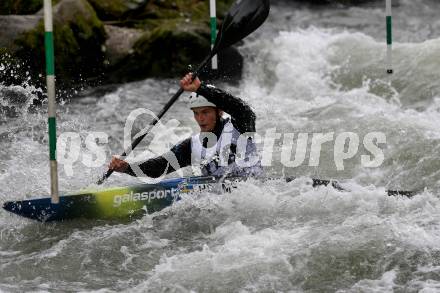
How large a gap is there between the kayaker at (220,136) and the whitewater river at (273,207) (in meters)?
0.23

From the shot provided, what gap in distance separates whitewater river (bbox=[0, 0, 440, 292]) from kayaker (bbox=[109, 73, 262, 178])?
23 cm

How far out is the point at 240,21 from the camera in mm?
6512

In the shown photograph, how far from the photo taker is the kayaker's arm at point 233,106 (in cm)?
566

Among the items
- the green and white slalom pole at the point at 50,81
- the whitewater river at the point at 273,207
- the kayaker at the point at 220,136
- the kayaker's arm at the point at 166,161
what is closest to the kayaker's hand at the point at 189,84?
the kayaker at the point at 220,136

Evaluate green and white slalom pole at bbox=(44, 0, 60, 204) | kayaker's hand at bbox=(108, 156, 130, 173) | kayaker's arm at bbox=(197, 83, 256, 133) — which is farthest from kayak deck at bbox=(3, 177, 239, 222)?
green and white slalom pole at bbox=(44, 0, 60, 204)

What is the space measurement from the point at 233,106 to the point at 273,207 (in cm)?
89

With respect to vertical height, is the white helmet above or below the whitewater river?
above

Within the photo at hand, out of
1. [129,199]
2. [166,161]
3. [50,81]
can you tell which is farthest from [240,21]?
[50,81]

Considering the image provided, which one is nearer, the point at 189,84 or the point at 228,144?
the point at 189,84

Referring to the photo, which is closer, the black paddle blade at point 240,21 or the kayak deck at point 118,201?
the kayak deck at point 118,201

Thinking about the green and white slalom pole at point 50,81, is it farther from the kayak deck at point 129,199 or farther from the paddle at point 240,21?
the paddle at point 240,21

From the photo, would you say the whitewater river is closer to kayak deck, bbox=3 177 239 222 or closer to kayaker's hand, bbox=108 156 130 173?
kayak deck, bbox=3 177 239 222

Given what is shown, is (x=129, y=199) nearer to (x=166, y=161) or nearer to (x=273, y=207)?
(x=166, y=161)

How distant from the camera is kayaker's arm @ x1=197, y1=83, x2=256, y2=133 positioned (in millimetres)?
5660
